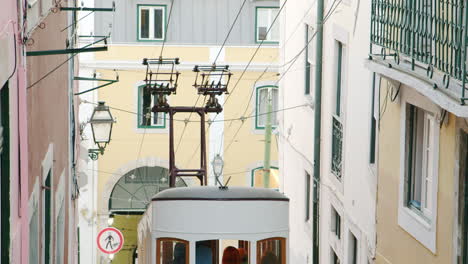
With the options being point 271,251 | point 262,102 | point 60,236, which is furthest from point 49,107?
point 262,102

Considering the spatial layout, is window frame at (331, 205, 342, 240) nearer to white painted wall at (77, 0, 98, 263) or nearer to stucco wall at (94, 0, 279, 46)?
white painted wall at (77, 0, 98, 263)

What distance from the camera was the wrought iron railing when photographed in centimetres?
1769

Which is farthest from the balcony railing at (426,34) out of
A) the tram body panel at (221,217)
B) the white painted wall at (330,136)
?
the tram body panel at (221,217)

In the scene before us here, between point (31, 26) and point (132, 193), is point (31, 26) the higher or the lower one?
the higher one

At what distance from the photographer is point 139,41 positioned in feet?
117

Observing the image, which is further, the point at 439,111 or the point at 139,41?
the point at 139,41

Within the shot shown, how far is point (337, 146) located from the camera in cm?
1797

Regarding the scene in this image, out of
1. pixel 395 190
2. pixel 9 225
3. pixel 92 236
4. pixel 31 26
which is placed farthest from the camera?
pixel 92 236

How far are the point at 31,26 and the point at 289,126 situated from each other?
569 inches

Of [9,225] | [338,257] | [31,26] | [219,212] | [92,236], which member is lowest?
[92,236]

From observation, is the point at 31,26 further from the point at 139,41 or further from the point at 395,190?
the point at 139,41

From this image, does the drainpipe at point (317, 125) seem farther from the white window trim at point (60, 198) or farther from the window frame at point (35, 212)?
the window frame at point (35, 212)

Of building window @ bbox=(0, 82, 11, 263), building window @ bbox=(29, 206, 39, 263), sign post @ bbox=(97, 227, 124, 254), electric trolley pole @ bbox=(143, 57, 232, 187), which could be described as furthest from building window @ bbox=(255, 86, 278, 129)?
building window @ bbox=(0, 82, 11, 263)

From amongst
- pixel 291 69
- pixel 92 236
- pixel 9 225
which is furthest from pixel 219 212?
pixel 92 236
